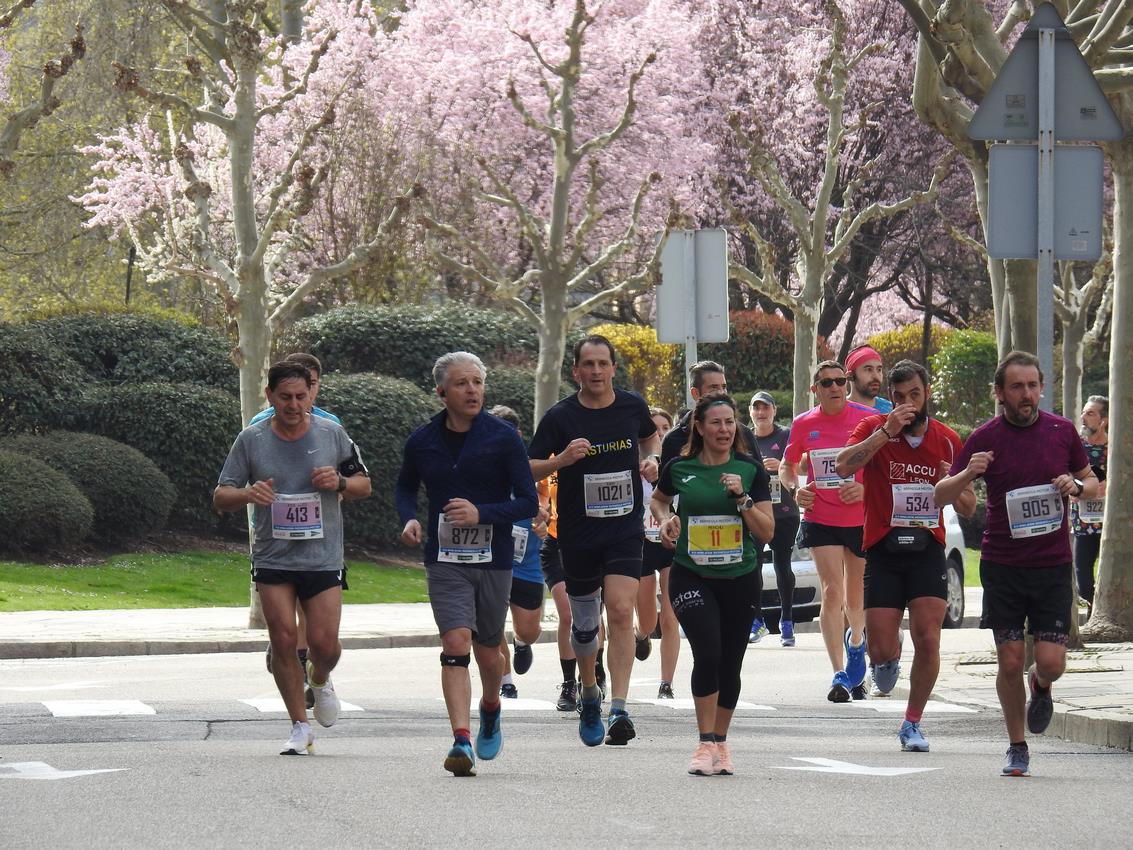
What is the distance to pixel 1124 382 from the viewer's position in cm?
1501

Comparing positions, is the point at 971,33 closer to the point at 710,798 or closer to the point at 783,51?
the point at 710,798

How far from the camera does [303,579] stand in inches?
390

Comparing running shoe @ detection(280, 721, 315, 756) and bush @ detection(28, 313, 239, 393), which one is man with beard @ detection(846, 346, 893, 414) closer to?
running shoe @ detection(280, 721, 315, 756)

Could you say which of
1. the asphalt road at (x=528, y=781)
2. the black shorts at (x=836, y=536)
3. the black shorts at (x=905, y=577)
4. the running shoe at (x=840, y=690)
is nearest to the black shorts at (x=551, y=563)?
the asphalt road at (x=528, y=781)

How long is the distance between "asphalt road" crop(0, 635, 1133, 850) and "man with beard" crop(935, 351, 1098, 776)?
1.59 feet

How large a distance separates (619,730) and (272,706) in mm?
3023

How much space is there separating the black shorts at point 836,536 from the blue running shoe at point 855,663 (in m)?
0.51

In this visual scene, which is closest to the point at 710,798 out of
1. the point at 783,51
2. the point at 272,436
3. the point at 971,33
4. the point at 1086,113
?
the point at 272,436

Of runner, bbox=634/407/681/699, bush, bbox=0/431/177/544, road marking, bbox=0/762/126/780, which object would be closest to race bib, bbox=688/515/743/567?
road marking, bbox=0/762/126/780

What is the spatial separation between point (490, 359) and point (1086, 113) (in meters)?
17.6

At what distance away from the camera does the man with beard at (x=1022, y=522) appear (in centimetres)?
916

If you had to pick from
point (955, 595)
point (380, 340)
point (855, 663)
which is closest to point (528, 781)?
point (855, 663)

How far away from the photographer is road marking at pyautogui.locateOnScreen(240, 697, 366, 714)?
40.2 ft

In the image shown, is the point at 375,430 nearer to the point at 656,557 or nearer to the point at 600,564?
the point at 656,557
